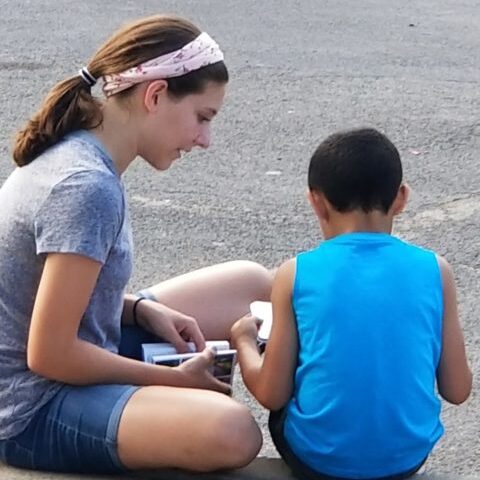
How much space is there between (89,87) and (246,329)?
722mm

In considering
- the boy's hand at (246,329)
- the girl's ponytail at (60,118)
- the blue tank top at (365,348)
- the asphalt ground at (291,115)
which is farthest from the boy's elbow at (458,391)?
the girl's ponytail at (60,118)

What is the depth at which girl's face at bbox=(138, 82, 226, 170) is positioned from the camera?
10.8 feet

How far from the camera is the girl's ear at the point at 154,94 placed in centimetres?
326

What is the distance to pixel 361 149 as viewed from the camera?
3135 mm

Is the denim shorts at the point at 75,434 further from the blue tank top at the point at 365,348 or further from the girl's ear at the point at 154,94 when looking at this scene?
the girl's ear at the point at 154,94

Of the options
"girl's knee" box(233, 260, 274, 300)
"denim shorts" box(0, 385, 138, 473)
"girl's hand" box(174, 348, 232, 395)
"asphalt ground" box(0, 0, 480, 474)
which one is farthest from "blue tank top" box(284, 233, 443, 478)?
"asphalt ground" box(0, 0, 480, 474)

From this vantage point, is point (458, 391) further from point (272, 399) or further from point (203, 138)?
point (203, 138)

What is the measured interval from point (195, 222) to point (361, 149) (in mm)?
2848

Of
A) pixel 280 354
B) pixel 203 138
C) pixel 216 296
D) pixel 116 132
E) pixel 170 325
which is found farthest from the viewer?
pixel 216 296

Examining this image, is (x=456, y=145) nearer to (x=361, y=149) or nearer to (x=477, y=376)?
(x=477, y=376)

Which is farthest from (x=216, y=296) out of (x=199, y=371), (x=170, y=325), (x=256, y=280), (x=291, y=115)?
(x=291, y=115)

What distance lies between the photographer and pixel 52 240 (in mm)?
3076

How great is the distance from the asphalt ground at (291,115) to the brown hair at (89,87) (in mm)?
1175

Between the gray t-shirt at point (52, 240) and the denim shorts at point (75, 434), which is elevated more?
the gray t-shirt at point (52, 240)
